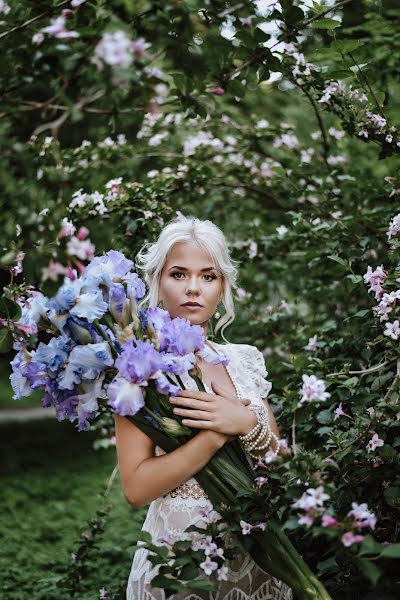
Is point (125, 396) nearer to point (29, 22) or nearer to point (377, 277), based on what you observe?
point (29, 22)

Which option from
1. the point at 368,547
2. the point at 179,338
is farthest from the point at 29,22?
the point at 368,547

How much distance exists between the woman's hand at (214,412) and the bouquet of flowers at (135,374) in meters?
0.03

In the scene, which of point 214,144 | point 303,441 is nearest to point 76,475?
point 214,144

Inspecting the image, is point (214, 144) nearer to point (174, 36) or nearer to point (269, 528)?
point (174, 36)

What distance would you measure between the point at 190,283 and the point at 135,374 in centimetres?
69

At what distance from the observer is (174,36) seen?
155 centimetres

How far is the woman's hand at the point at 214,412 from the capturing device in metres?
1.67

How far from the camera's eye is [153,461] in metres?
1.77

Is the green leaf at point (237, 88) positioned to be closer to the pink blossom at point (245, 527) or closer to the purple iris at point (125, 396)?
the purple iris at point (125, 396)

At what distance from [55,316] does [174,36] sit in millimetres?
664

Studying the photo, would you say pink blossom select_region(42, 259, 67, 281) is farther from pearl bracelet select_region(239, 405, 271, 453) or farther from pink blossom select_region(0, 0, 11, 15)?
pearl bracelet select_region(239, 405, 271, 453)

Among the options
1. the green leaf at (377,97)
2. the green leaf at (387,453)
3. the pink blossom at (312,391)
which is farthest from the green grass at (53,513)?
the green leaf at (377,97)

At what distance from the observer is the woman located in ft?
5.60

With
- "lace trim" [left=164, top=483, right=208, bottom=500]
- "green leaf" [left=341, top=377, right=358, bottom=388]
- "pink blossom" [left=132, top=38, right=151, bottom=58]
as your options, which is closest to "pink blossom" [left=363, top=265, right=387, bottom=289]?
"green leaf" [left=341, top=377, right=358, bottom=388]
